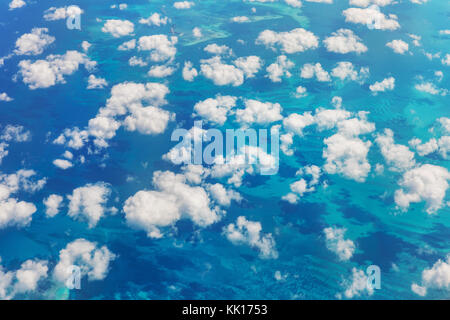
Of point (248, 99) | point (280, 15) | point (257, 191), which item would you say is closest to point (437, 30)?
point (280, 15)

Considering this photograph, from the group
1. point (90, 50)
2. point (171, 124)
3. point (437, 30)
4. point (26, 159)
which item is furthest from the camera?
point (437, 30)

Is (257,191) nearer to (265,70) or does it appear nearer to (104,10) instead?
(265,70)
